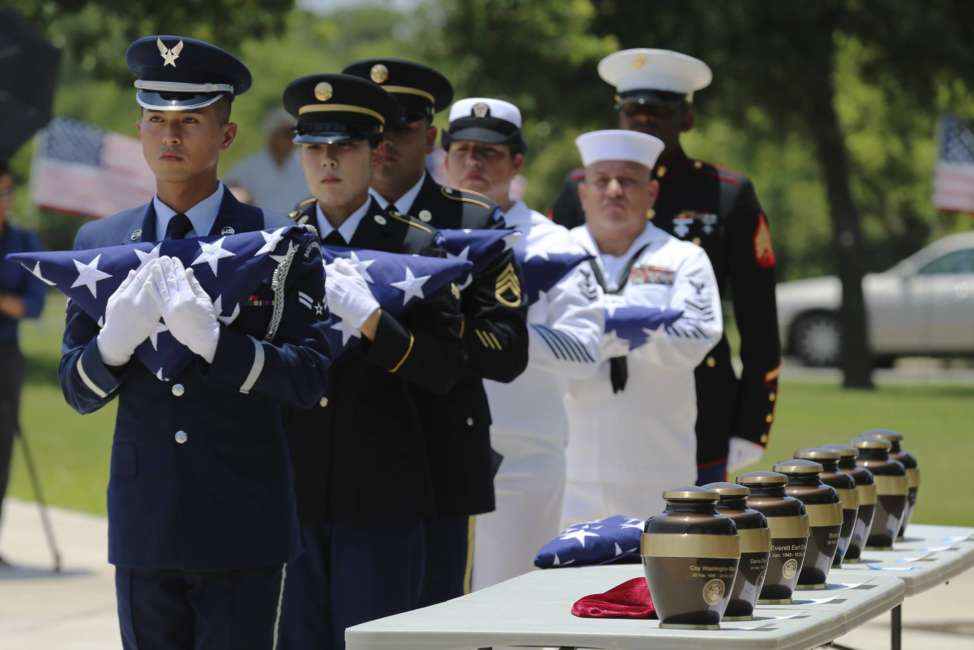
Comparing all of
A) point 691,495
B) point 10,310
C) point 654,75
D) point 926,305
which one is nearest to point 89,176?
point 10,310

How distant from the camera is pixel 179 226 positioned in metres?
4.40

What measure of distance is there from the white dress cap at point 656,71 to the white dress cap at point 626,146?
1.16 ft

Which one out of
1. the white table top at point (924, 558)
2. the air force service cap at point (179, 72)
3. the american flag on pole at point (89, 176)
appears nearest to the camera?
the air force service cap at point (179, 72)

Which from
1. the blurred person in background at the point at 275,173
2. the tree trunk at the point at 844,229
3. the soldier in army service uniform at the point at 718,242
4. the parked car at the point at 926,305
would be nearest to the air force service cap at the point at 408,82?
the soldier in army service uniform at the point at 718,242

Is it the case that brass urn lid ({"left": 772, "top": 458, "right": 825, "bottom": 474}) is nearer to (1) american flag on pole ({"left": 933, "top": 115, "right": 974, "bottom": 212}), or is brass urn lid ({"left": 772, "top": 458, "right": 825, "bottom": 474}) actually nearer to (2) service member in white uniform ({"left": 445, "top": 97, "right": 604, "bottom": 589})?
(2) service member in white uniform ({"left": 445, "top": 97, "right": 604, "bottom": 589})

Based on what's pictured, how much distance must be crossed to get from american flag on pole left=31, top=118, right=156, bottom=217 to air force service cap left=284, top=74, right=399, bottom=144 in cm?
1209

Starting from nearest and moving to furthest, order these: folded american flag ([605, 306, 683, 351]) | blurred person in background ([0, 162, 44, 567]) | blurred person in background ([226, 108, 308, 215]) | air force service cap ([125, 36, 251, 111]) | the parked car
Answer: air force service cap ([125, 36, 251, 111]) < folded american flag ([605, 306, 683, 351]) < blurred person in background ([0, 162, 44, 567]) < blurred person in background ([226, 108, 308, 215]) < the parked car

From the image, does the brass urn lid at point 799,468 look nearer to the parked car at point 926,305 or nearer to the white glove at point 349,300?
the white glove at point 349,300

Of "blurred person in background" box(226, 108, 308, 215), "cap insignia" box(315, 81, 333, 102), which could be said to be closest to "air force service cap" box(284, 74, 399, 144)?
"cap insignia" box(315, 81, 333, 102)

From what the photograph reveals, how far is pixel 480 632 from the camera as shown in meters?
3.68

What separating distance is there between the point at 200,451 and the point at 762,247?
329 centimetres

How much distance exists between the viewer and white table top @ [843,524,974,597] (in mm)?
4906

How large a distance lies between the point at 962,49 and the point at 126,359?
20206mm

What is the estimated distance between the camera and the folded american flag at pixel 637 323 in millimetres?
6441
